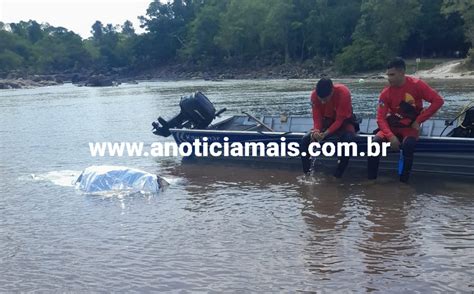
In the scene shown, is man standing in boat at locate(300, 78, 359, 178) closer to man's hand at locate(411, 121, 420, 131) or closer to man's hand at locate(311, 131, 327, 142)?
man's hand at locate(311, 131, 327, 142)

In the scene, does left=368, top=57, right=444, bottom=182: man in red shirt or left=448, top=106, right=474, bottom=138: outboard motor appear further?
left=448, top=106, right=474, bottom=138: outboard motor

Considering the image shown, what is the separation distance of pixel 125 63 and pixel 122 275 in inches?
4583

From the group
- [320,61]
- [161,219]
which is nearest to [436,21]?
[320,61]

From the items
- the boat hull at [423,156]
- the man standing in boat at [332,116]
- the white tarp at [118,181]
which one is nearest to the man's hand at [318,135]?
the man standing in boat at [332,116]

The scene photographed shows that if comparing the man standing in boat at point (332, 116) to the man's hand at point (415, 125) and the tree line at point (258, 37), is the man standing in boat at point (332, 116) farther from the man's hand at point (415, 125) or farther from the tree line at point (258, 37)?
the tree line at point (258, 37)

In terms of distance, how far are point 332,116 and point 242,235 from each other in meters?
3.07

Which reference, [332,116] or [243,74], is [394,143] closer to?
[332,116]

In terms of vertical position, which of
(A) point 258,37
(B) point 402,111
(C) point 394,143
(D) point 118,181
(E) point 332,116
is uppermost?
(A) point 258,37

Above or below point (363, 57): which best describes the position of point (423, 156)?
below

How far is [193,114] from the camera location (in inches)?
396

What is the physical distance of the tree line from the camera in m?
59.2

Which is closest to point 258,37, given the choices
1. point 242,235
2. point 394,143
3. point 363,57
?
point 363,57

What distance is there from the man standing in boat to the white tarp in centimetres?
241

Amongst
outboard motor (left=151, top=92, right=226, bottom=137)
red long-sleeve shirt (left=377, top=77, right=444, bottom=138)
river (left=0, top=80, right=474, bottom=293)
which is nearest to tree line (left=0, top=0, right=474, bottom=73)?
outboard motor (left=151, top=92, right=226, bottom=137)
